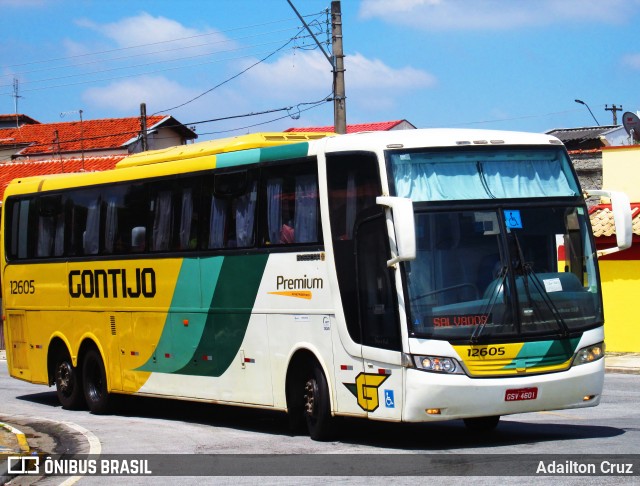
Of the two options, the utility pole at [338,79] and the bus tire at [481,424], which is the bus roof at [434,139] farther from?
the utility pole at [338,79]

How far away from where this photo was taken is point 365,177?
12.8 meters

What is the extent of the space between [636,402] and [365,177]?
7025mm

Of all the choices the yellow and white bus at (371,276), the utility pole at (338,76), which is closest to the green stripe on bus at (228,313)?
the yellow and white bus at (371,276)

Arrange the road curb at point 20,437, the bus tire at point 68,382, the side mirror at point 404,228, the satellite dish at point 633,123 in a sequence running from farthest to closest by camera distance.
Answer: the satellite dish at point 633,123 < the bus tire at point 68,382 < the road curb at point 20,437 < the side mirror at point 404,228

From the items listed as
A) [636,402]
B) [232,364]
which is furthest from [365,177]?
[636,402]

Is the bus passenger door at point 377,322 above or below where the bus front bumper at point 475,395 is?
above

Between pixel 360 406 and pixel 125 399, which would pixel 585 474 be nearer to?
pixel 360 406

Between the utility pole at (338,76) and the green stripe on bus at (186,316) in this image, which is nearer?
the green stripe on bus at (186,316)

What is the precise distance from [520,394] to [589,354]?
3.46 ft

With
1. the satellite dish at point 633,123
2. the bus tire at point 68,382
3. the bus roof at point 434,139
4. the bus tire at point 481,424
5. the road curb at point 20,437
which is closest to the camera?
the bus roof at point 434,139

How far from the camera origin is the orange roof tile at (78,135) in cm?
7038

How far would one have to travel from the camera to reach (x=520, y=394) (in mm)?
11977

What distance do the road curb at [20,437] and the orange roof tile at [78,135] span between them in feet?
173

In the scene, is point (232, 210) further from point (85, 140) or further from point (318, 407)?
point (85, 140)
